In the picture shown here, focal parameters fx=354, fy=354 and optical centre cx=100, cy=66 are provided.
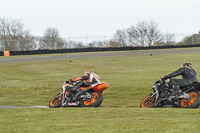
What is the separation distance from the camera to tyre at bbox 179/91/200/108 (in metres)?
10.2

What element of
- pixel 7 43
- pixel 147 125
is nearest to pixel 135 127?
pixel 147 125

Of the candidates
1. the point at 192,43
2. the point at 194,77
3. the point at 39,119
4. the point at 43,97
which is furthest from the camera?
the point at 192,43

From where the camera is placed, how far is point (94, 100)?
1180cm

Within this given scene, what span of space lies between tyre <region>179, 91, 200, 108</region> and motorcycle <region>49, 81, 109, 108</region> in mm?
2511

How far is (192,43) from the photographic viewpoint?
60906 millimetres

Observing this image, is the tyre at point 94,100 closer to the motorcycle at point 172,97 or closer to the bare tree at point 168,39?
the motorcycle at point 172,97

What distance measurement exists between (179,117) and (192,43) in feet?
179

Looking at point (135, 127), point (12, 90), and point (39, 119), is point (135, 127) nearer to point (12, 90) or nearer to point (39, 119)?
point (39, 119)

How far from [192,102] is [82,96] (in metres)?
3.72

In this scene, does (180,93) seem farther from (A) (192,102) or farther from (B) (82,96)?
(B) (82,96)

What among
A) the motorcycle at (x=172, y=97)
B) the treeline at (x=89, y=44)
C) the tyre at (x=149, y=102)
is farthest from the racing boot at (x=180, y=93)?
the treeline at (x=89, y=44)

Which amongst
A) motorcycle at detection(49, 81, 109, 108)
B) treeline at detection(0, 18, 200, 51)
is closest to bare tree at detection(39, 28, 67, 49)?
treeline at detection(0, 18, 200, 51)

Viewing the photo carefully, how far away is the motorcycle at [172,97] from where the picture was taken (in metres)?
10.4

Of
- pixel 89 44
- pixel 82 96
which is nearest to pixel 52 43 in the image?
pixel 89 44
